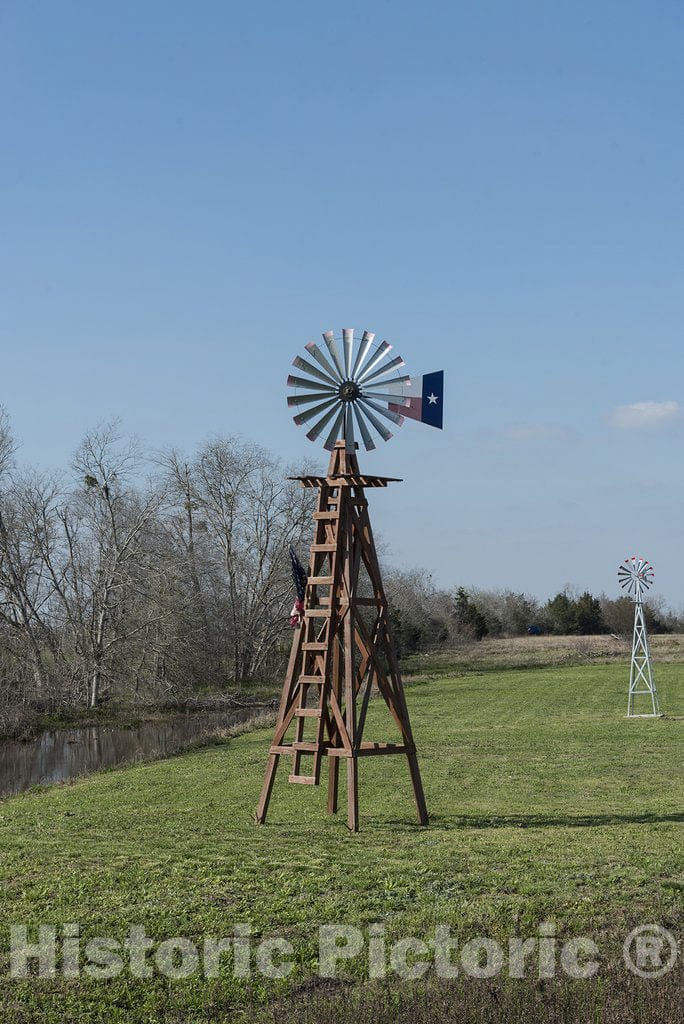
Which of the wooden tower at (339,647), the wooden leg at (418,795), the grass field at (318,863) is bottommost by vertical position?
the grass field at (318,863)

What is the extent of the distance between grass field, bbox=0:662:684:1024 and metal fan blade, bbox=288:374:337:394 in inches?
176

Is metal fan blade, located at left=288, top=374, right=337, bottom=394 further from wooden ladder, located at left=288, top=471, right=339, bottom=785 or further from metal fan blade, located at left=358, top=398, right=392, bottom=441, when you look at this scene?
wooden ladder, located at left=288, top=471, right=339, bottom=785

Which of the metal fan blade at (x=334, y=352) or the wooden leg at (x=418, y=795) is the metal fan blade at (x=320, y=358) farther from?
the wooden leg at (x=418, y=795)

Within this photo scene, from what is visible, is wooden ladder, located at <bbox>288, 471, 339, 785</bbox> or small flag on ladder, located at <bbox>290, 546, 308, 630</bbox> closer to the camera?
wooden ladder, located at <bbox>288, 471, 339, 785</bbox>

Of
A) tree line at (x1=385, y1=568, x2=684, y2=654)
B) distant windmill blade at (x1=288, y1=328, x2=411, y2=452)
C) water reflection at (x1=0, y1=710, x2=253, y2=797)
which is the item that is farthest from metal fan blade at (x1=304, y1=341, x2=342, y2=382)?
tree line at (x1=385, y1=568, x2=684, y2=654)

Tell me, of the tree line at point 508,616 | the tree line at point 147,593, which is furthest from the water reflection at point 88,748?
the tree line at point 508,616

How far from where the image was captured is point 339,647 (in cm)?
1077

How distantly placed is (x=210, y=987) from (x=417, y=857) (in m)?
3.04

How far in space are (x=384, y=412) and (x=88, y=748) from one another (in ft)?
56.3

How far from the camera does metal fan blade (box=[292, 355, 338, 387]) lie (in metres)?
10.6

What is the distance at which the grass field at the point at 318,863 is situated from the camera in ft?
19.6

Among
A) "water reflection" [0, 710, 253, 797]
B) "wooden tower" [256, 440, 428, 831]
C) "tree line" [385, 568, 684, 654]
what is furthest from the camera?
"tree line" [385, 568, 684, 654]

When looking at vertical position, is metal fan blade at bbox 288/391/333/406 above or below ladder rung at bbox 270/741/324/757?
above

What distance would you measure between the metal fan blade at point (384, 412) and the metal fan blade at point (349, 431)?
0.19 metres
